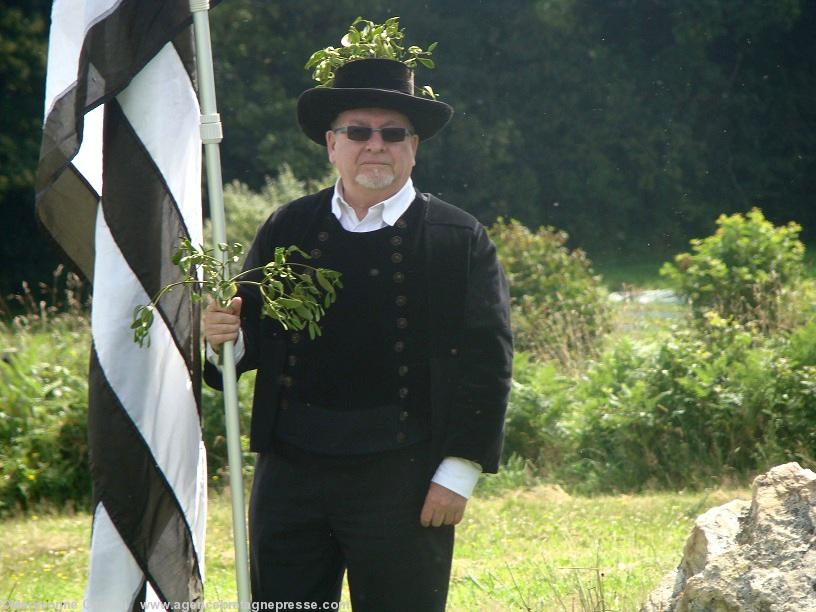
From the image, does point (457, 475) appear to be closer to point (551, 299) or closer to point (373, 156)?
point (373, 156)

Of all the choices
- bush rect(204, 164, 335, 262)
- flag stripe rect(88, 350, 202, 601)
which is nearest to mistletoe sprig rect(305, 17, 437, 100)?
flag stripe rect(88, 350, 202, 601)

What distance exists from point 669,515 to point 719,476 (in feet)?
2.84

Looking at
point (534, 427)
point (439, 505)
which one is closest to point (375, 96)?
A: point (439, 505)

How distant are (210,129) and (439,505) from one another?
1242 millimetres

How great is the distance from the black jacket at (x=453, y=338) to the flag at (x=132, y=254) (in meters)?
0.21

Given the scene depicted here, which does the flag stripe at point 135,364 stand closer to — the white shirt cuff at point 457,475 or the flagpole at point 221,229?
the flagpole at point 221,229

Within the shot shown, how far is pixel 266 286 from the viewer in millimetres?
3504

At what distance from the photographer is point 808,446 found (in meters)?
7.59

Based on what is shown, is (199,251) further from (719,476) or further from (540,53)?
(540,53)

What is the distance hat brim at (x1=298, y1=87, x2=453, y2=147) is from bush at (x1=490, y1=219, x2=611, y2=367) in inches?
259

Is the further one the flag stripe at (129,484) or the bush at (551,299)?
the bush at (551,299)

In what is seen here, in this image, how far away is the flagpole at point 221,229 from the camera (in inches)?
128

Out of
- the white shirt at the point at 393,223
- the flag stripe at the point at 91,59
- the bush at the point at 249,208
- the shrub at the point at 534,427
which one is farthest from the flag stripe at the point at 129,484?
the bush at the point at 249,208

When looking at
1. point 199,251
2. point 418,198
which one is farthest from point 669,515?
point 199,251
